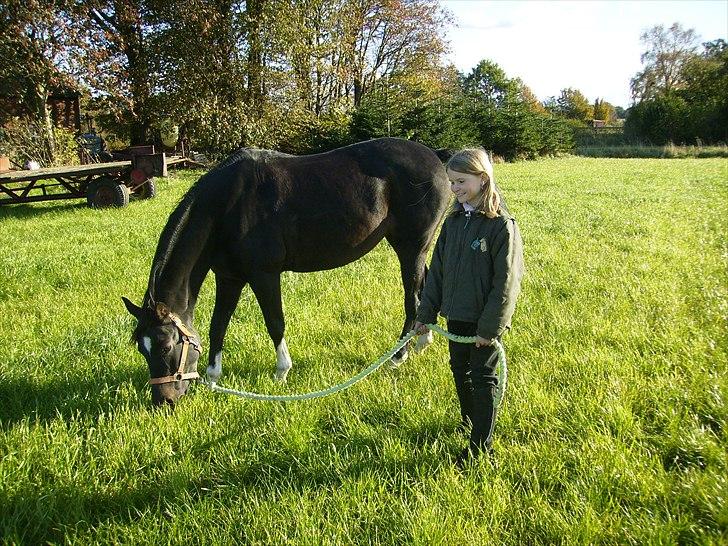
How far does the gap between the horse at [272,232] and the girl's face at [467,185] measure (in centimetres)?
162

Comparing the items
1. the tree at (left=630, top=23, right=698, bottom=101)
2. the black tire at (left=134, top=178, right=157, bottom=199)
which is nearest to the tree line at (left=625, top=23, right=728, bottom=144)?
the tree at (left=630, top=23, right=698, bottom=101)

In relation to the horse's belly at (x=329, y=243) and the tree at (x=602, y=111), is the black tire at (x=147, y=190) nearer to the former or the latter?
the horse's belly at (x=329, y=243)

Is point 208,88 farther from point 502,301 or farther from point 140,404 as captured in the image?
point 502,301

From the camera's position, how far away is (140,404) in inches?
133

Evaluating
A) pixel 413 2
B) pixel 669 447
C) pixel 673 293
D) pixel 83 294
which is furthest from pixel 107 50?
pixel 413 2

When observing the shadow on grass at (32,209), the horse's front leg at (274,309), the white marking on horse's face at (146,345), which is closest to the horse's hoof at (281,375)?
the horse's front leg at (274,309)

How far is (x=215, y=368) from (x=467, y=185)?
247 centimetres

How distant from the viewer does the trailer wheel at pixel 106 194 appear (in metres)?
11.9

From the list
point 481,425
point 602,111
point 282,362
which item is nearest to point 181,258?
point 282,362

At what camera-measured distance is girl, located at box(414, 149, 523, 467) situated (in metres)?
2.45

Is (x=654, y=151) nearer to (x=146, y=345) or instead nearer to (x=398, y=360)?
(x=398, y=360)

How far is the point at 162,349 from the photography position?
10.2ft

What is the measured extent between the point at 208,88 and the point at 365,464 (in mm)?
19103

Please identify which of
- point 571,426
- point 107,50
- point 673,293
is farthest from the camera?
point 107,50
